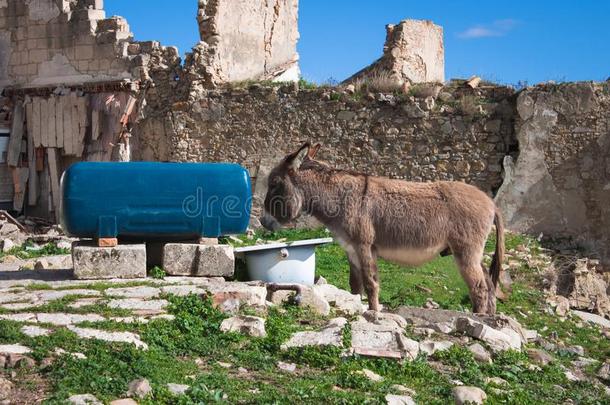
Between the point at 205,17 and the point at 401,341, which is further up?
the point at 205,17

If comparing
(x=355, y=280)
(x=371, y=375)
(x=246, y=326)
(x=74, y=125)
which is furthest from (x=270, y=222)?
(x=74, y=125)

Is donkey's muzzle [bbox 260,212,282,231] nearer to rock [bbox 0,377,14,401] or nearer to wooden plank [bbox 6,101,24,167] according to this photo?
rock [bbox 0,377,14,401]

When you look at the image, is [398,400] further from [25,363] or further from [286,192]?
[286,192]

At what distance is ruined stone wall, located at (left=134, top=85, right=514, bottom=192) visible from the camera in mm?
15586

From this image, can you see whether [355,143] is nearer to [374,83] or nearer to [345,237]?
[374,83]

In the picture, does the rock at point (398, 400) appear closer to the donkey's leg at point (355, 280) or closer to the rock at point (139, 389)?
the rock at point (139, 389)

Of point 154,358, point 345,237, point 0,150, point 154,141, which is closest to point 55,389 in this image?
point 154,358

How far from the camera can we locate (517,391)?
621cm

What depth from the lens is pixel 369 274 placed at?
8.62 metres

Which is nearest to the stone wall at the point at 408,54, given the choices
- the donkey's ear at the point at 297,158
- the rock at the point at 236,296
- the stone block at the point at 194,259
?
the donkey's ear at the point at 297,158

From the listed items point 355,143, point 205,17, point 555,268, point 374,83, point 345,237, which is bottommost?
point 555,268

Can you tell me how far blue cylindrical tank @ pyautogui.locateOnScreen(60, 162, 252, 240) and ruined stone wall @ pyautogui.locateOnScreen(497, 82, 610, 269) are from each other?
7936mm

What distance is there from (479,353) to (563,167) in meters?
8.98

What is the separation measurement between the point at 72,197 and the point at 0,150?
38.1ft
